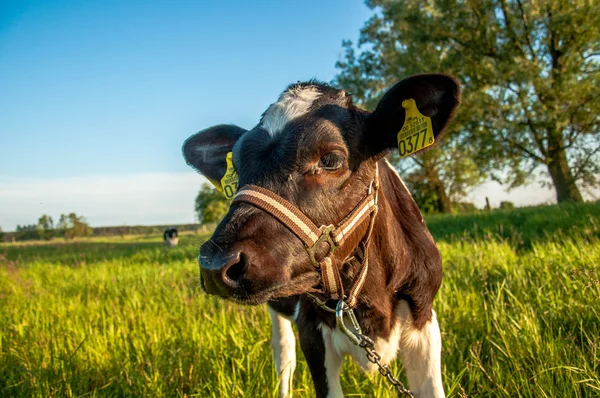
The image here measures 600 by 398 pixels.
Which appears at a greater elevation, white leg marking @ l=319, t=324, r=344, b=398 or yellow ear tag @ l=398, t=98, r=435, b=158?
yellow ear tag @ l=398, t=98, r=435, b=158

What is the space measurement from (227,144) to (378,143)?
4.45 feet

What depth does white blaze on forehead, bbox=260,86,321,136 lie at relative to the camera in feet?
7.75

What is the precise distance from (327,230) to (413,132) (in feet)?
2.66

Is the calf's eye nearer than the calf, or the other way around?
Answer: the calf

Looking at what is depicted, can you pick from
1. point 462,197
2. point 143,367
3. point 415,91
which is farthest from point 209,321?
point 462,197

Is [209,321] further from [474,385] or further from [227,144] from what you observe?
[474,385]

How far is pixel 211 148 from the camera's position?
11.7 ft

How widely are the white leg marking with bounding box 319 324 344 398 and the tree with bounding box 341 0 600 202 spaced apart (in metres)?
17.1

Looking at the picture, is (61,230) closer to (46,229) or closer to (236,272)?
(46,229)

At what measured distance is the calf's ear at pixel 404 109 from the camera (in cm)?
254

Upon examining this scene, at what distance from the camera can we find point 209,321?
4.71 m

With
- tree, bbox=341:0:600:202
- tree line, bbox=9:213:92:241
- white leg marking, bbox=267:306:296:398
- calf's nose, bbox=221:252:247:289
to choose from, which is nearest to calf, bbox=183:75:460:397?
A: calf's nose, bbox=221:252:247:289

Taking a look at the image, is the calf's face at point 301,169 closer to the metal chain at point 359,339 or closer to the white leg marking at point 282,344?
the metal chain at point 359,339

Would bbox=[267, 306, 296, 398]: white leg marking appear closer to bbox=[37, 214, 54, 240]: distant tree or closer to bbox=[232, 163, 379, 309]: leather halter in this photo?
bbox=[232, 163, 379, 309]: leather halter
